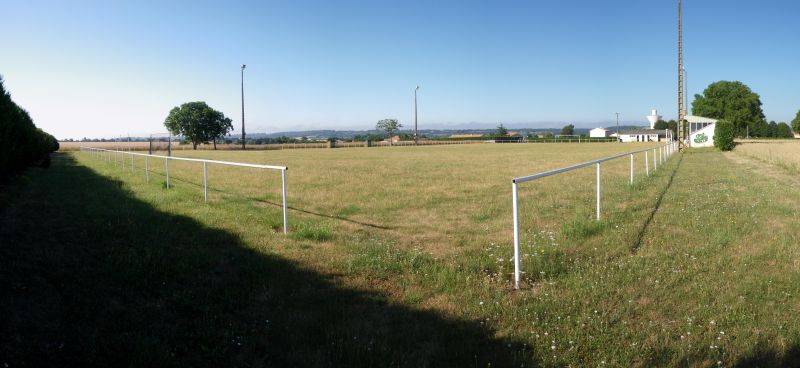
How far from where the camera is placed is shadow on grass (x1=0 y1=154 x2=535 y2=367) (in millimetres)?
3654

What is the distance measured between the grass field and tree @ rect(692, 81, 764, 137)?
101 m

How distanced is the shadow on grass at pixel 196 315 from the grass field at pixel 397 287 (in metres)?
0.02

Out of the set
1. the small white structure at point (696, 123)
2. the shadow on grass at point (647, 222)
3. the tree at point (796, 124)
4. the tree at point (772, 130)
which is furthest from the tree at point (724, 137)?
the tree at point (796, 124)

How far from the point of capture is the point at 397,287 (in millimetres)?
5352

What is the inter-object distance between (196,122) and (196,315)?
4122 inches

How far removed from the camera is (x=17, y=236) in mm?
7160

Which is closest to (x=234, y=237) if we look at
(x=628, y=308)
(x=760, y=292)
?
(x=628, y=308)

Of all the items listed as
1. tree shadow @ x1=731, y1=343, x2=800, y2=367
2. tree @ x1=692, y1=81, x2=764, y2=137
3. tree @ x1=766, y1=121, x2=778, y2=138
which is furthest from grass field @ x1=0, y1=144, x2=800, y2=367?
tree @ x1=766, y1=121, x2=778, y2=138

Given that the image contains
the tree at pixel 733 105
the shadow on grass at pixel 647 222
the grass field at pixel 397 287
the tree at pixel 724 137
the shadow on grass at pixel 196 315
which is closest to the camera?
the shadow on grass at pixel 196 315

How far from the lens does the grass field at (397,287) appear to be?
12.3 feet

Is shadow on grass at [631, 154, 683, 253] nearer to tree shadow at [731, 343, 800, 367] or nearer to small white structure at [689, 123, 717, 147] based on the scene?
tree shadow at [731, 343, 800, 367]

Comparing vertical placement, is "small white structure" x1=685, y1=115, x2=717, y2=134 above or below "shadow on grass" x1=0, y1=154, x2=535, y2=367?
above

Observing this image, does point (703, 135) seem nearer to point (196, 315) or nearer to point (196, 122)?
point (196, 315)

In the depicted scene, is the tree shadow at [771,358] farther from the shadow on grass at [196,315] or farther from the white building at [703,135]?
the white building at [703,135]
